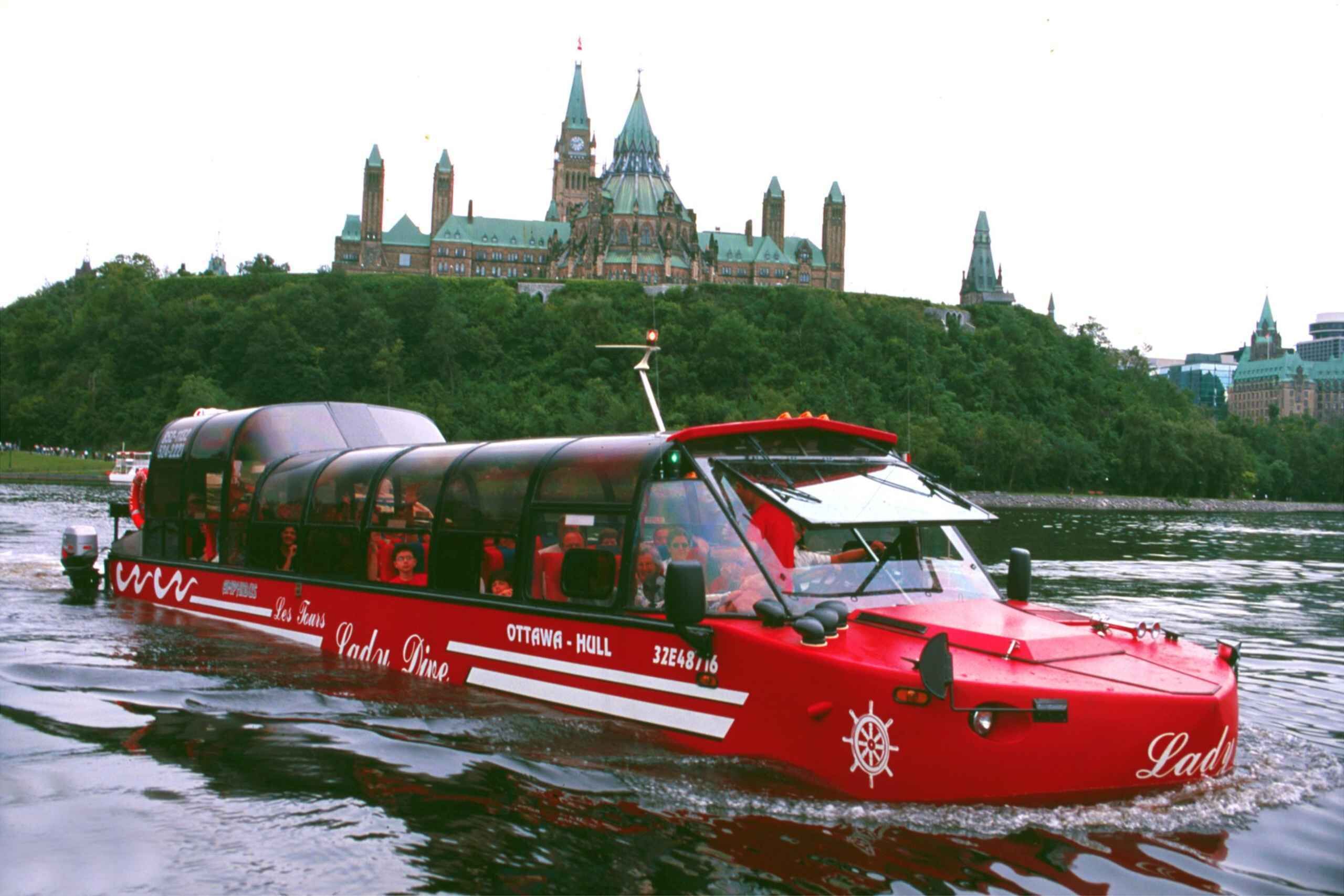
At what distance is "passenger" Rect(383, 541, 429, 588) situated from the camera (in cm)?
1276

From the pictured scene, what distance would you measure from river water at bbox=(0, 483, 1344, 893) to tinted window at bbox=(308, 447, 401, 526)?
65.5 inches

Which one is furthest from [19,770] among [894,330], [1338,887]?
[894,330]

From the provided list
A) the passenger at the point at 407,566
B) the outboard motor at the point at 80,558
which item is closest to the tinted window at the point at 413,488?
the passenger at the point at 407,566

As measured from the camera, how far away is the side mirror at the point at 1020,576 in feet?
35.9

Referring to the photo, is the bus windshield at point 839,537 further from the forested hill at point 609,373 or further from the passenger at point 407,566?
the forested hill at point 609,373

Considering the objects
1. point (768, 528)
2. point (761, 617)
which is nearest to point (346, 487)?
point (768, 528)

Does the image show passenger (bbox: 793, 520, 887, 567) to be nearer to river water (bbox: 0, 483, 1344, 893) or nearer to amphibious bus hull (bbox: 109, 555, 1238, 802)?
amphibious bus hull (bbox: 109, 555, 1238, 802)

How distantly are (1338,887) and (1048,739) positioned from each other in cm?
196

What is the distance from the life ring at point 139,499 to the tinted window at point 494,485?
30.5 ft

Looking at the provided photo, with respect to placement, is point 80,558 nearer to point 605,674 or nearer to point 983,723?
point 605,674

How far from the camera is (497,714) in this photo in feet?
36.5

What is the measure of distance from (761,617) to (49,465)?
4143 inches

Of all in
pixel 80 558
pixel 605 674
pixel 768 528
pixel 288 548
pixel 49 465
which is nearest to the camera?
pixel 768 528

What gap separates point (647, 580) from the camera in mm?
9914
